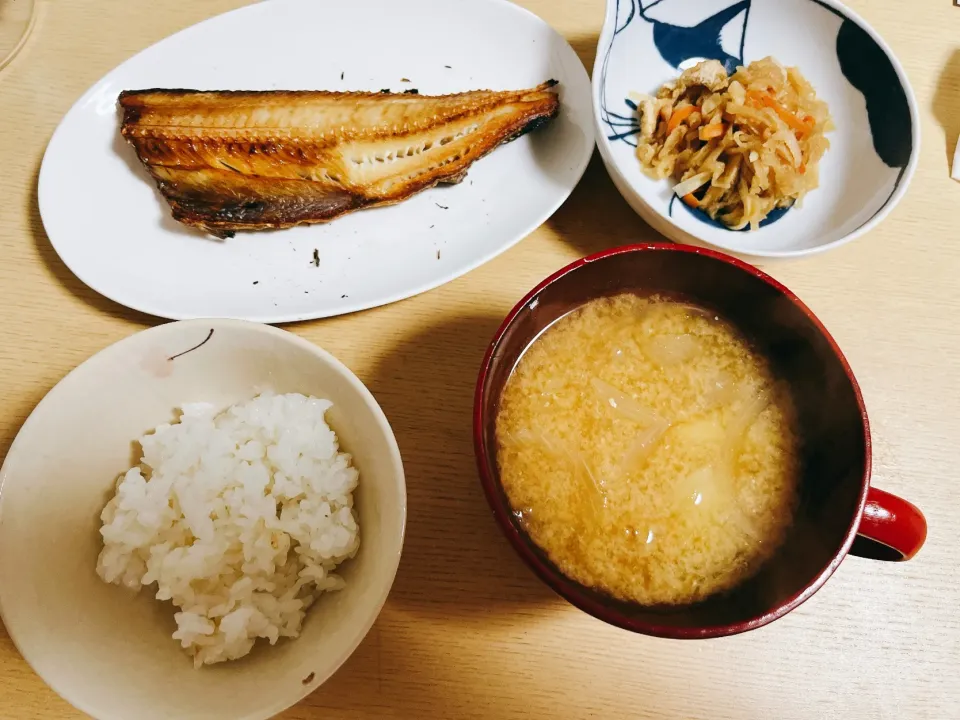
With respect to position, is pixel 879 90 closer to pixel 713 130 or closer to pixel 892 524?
pixel 713 130

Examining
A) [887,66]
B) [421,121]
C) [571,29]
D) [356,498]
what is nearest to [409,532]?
[356,498]

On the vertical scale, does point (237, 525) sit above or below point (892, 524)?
below

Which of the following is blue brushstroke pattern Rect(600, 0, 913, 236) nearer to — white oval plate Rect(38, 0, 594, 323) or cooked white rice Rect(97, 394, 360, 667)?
white oval plate Rect(38, 0, 594, 323)

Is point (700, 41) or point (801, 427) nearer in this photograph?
point (801, 427)

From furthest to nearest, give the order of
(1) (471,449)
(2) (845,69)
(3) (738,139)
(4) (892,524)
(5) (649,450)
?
(2) (845,69)
(3) (738,139)
(1) (471,449)
(5) (649,450)
(4) (892,524)

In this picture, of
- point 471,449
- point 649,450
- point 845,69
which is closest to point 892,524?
point 649,450

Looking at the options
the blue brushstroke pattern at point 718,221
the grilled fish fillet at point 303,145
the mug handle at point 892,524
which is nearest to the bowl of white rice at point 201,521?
the grilled fish fillet at point 303,145

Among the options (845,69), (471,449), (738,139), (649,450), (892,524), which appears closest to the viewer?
(892,524)
